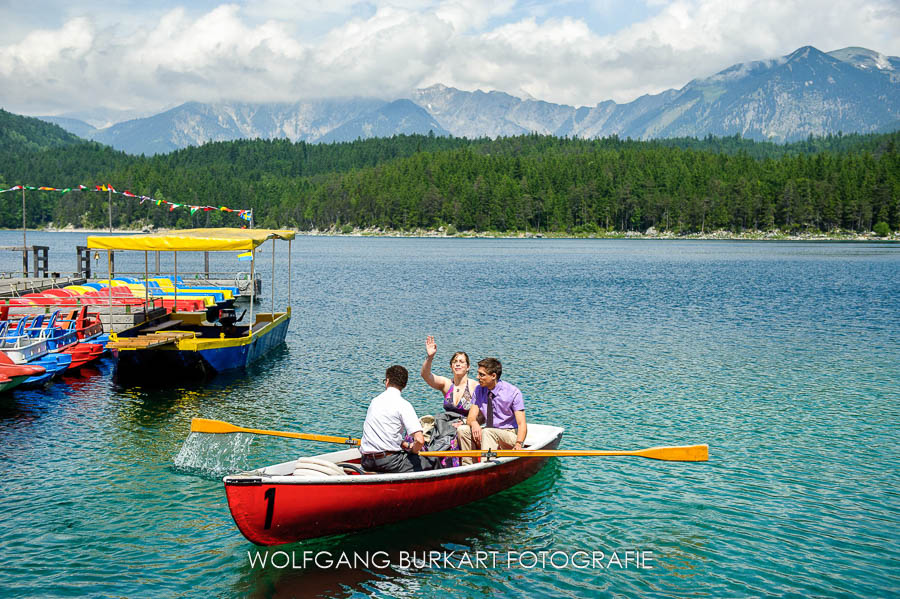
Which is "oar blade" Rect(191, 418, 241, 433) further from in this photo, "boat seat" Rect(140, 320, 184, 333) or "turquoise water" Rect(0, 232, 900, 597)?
"boat seat" Rect(140, 320, 184, 333)

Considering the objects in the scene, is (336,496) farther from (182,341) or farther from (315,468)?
(182,341)

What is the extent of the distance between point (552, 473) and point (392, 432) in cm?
485

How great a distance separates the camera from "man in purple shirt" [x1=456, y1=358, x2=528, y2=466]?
1291 centimetres

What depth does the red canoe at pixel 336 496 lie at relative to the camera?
10234mm

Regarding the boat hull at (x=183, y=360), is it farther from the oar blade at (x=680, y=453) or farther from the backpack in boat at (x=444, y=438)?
the oar blade at (x=680, y=453)

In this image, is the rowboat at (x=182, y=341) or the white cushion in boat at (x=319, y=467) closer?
the white cushion in boat at (x=319, y=467)

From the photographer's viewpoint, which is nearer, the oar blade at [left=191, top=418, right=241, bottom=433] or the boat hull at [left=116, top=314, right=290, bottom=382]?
the oar blade at [left=191, top=418, right=241, bottom=433]

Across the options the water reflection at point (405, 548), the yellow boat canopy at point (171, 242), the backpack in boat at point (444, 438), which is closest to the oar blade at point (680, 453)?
the water reflection at point (405, 548)

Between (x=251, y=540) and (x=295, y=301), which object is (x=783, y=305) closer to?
(x=295, y=301)

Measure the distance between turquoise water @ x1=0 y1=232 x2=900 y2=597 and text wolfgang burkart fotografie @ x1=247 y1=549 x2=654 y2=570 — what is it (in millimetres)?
101

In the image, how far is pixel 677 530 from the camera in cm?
1216

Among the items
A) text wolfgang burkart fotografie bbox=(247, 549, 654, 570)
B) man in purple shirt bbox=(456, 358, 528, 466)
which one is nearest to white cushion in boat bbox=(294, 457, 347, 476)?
text wolfgang burkart fotografie bbox=(247, 549, 654, 570)

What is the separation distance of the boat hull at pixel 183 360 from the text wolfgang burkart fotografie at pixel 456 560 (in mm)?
12324

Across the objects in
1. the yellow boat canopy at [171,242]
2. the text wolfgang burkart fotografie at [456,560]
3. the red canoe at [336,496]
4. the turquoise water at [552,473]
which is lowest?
the text wolfgang burkart fotografie at [456,560]
